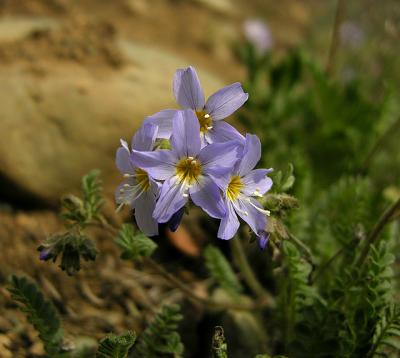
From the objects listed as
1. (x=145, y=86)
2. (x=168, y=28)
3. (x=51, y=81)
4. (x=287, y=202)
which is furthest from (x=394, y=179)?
(x=168, y=28)

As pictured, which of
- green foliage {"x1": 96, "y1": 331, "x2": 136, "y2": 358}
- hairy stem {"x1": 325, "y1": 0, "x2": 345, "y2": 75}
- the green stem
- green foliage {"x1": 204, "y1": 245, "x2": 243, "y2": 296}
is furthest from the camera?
hairy stem {"x1": 325, "y1": 0, "x2": 345, "y2": 75}

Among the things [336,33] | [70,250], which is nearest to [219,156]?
[70,250]

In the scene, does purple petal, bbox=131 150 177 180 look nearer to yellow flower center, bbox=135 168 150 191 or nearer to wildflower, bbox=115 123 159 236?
wildflower, bbox=115 123 159 236

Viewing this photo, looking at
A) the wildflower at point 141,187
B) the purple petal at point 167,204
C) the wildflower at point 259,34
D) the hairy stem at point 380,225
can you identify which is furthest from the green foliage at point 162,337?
the wildflower at point 259,34

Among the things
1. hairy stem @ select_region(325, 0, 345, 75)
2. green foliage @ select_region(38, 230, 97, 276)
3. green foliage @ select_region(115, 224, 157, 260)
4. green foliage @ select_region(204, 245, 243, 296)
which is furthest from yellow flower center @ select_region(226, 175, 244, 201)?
hairy stem @ select_region(325, 0, 345, 75)

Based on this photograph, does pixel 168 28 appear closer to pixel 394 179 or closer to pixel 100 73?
pixel 100 73

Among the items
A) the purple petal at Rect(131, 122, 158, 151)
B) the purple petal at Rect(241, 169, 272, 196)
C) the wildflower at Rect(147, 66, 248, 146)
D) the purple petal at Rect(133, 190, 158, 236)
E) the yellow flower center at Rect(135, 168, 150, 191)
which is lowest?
the purple petal at Rect(133, 190, 158, 236)
